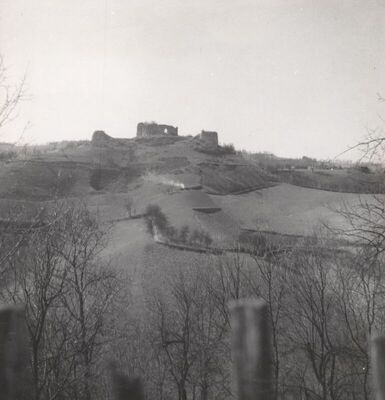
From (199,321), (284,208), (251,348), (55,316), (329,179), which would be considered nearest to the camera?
(251,348)

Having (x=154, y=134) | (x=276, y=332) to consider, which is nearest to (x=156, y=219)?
(x=276, y=332)

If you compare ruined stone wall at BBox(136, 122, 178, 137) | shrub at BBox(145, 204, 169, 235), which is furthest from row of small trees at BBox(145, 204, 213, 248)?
ruined stone wall at BBox(136, 122, 178, 137)

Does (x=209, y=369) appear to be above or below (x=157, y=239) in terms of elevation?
below

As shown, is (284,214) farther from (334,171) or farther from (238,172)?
(334,171)

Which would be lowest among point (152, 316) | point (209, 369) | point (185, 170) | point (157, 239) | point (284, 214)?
point (209, 369)

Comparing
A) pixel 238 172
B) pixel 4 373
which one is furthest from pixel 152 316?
pixel 238 172

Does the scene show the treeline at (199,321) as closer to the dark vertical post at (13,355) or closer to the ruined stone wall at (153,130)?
the dark vertical post at (13,355)

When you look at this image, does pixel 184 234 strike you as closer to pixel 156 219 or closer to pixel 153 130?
pixel 156 219
